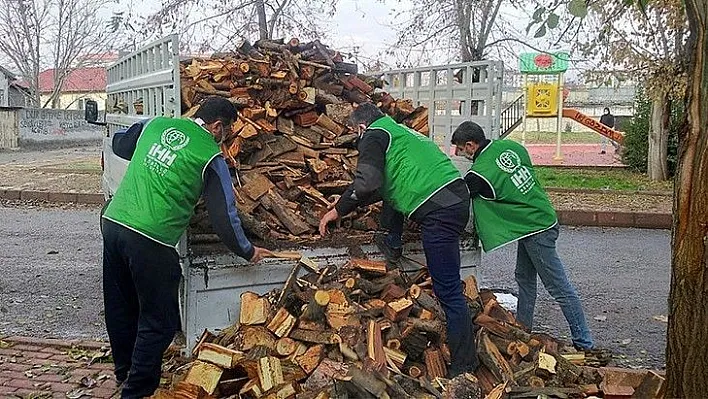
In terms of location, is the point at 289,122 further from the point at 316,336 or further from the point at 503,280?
the point at 503,280

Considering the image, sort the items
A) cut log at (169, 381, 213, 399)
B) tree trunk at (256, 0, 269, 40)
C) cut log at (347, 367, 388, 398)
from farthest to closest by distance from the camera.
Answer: tree trunk at (256, 0, 269, 40) < cut log at (169, 381, 213, 399) < cut log at (347, 367, 388, 398)

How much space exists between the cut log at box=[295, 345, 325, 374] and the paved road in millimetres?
2167

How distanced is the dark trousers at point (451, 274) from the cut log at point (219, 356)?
1192mm

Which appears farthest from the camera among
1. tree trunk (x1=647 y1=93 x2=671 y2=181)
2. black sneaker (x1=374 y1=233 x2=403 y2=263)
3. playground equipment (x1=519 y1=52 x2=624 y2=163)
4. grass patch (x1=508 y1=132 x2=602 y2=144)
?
grass patch (x1=508 y1=132 x2=602 y2=144)

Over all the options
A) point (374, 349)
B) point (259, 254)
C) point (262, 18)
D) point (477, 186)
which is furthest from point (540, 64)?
point (374, 349)

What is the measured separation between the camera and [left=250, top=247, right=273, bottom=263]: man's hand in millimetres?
4064

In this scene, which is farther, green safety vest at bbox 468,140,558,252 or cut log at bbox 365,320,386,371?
green safety vest at bbox 468,140,558,252

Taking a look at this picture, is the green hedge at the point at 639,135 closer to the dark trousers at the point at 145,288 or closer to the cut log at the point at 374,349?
the cut log at the point at 374,349

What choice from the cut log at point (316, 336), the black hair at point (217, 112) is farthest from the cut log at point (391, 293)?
the black hair at point (217, 112)

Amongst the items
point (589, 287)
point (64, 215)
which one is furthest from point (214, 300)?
point (64, 215)

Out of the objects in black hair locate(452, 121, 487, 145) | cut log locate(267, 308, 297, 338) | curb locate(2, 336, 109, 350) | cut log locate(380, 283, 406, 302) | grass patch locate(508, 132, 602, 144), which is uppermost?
grass patch locate(508, 132, 602, 144)

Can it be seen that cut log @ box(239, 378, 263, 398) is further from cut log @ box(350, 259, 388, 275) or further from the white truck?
cut log @ box(350, 259, 388, 275)

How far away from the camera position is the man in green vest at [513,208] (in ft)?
15.5

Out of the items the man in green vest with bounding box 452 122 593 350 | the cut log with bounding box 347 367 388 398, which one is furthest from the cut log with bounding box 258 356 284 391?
the man in green vest with bounding box 452 122 593 350
